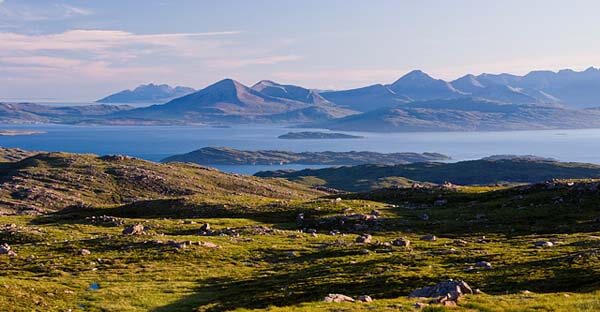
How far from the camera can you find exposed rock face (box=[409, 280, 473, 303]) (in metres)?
29.1

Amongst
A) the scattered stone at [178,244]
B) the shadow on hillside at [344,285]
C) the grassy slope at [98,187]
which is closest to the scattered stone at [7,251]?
the scattered stone at [178,244]

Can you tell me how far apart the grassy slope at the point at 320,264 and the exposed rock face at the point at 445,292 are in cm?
82

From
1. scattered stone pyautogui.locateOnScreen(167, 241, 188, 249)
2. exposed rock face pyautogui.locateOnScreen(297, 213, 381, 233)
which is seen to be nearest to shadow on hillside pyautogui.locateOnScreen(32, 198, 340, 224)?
exposed rock face pyautogui.locateOnScreen(297, 213, 381, 233)

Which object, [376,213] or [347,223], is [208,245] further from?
[376,213]

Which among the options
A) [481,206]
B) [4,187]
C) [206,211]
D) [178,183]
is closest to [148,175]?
[178,183]

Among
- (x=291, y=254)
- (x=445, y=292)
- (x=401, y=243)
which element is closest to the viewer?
(x=445, y=292)

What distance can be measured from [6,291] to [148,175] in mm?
157121

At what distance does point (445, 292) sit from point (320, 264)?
17.7m

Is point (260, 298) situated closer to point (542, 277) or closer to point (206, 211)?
point (542, 277)

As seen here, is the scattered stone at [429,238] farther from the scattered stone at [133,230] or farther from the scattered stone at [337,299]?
the scattered stone at [133,230]

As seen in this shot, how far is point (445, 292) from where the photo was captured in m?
30.4

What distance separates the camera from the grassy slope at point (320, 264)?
34.6 m

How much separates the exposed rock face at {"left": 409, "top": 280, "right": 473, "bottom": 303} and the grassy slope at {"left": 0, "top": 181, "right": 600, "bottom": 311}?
0.82m

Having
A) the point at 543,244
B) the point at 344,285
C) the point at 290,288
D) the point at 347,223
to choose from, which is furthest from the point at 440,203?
the point at 290,288
